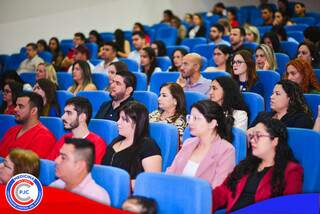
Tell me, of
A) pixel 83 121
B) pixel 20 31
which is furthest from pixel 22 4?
pixel 83 121

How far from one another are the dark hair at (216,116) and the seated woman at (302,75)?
1433 millimetres

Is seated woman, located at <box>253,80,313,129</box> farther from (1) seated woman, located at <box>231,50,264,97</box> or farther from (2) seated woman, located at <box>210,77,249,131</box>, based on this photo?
(1) seated woman, located at <box>231,50,264,97</box>

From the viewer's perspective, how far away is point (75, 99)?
380cm

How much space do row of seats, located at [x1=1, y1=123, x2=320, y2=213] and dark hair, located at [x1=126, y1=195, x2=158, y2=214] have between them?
0.11m

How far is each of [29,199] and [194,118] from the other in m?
0.95

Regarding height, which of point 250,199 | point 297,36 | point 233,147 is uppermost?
point 297,36

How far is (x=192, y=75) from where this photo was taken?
5082 millimetres

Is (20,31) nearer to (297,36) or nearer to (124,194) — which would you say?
(297,36)

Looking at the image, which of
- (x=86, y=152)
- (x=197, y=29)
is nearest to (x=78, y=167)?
(x=86, y=152)

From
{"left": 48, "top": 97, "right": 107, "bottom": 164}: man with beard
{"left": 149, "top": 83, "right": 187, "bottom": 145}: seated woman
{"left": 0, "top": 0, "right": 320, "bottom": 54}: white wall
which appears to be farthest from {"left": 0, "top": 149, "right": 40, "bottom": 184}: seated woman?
{"left": 0, "top": 0, "right": 320, "bottom": 54}: white wall

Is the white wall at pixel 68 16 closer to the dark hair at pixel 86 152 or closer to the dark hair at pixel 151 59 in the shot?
the dark hair at pixel 151 59

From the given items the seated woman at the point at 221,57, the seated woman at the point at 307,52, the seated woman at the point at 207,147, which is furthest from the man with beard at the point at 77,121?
the seated woman at the point at 307,52

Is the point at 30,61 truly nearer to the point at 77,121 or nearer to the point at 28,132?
the point at 28,132

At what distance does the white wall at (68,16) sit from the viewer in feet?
28.2
